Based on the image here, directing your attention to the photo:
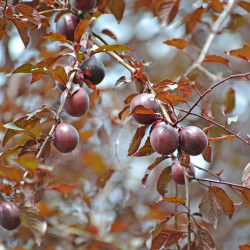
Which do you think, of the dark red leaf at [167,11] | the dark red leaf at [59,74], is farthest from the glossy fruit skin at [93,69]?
the dark red leaf at [167,11]

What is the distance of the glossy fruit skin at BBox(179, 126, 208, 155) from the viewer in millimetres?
978

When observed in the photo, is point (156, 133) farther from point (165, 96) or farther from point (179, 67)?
point (179, 67)

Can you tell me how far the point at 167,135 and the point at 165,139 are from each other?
1 cm

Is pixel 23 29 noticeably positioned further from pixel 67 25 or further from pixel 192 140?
pixel 192 140

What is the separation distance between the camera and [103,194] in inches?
93.9

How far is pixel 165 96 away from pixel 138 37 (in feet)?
8.64

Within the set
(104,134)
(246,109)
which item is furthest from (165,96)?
(246,109)

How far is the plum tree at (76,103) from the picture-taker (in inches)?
42.6

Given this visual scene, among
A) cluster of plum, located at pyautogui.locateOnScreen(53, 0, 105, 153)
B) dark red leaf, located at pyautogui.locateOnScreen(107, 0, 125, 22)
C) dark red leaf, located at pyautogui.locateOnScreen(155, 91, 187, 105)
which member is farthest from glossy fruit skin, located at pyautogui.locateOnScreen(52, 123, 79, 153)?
dark red leaf, located at pyautogui.locateOnScreen(107, 0, 125, 22)

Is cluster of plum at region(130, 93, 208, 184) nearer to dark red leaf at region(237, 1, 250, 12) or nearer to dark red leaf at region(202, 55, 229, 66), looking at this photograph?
dark red leaf at region(202, 55, 229, 66)

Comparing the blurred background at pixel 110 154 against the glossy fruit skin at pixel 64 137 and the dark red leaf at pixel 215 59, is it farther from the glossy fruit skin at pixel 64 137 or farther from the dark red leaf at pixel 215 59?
the glossy fruit skin at pixel 64 137

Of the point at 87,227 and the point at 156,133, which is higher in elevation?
the point at 156,133

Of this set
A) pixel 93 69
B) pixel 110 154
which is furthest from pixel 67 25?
pixel 110 154

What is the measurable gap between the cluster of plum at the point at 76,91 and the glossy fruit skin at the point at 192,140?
0.27 meters
